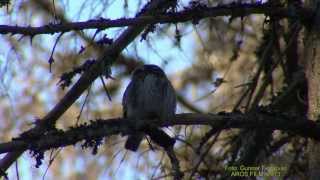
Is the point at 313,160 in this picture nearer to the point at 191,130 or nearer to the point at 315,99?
the point at 315,99

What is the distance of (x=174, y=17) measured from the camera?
394 cm

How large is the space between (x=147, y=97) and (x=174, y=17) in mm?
1117

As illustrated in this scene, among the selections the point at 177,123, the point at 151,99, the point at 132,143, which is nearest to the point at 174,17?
the point at 177,123

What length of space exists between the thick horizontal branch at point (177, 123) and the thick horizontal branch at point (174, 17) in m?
0.51

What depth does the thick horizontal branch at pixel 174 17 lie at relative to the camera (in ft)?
12.2

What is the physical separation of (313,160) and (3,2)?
1982mm

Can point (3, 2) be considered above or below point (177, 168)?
above

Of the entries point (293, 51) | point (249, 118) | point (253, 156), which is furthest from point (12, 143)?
point (293, 51)

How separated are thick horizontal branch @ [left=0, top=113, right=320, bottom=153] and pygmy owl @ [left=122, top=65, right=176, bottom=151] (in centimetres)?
87

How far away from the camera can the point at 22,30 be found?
3.72 metres

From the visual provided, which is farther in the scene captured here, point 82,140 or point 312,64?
point 312,64

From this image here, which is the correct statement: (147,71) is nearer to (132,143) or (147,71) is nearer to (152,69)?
(152,69)

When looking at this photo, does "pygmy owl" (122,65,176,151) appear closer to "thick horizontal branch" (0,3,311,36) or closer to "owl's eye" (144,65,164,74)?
"owl's eye" (144,65,164,74)

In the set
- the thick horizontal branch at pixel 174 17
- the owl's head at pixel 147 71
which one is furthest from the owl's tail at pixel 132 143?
the thick horizontal branch at pixel 174 17
